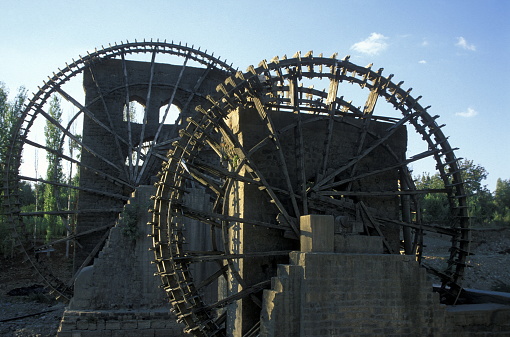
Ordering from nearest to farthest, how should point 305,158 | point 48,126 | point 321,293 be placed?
point 321,293 → point 305,158 → point 48,126

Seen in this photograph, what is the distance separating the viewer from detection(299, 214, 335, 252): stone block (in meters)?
7.88

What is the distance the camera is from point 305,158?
988 cm

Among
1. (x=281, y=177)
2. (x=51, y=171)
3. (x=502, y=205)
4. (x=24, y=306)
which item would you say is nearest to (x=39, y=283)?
(x=24, y=306)

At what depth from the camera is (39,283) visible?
21.7 metres

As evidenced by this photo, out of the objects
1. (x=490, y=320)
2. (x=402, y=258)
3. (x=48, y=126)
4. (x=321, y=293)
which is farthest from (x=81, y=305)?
(x=48, y=126)

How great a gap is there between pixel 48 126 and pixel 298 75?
2330 cm

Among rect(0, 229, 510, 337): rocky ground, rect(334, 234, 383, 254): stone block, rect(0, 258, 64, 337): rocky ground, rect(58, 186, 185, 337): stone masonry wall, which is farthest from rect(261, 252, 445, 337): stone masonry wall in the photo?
rect(0, 258, 64, 337): rocky ground

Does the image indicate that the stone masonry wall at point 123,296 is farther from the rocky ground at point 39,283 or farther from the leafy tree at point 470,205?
the leafy tree at point 470,205

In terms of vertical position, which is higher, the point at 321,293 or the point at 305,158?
the point at 305,158

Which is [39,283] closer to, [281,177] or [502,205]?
[281,177]

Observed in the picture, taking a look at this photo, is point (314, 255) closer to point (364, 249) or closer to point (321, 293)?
point (321, 293)

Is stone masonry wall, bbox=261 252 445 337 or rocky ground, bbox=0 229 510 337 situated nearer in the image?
stone masonry wall, bbox=261 252 445 337

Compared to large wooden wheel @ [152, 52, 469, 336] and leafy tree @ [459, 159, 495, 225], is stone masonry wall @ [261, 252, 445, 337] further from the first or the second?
leafy tree @ [459, 159, 495, 225]

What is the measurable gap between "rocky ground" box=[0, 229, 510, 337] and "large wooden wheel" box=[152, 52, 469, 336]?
2.61m
